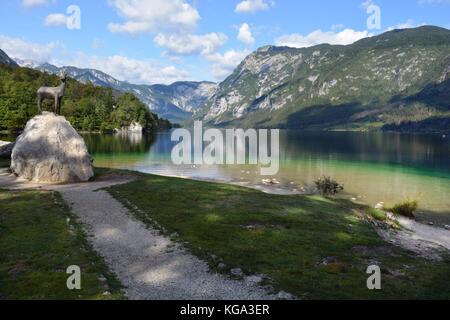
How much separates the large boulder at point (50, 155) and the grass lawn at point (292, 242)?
26.7 ft

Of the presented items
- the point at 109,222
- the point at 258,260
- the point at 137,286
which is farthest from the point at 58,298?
the point at 109,222

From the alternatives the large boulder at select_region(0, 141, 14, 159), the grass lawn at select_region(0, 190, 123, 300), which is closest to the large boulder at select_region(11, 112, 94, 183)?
the grass lawn at select_region(0, 190, 123, 300)

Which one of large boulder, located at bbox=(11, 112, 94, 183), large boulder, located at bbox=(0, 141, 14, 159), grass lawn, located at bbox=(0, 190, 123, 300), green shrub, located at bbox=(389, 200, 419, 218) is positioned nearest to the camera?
grass lawn, located at bbox=(0, 190, 123, 300)

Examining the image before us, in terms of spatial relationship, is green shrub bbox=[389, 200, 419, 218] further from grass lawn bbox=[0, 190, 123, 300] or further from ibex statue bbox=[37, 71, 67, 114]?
ibex statue bbox=[37, 71, 67, 114]

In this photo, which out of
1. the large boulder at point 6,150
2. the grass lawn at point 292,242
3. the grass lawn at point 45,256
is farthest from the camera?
the large boulder at point 6,150

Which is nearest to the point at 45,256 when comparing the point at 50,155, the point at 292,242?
the point at 292,242

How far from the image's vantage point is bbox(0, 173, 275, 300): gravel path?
1712cm

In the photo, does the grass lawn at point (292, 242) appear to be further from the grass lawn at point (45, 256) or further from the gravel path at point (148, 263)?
the grass lawn at point (45, 256)

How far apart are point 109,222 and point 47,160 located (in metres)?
19.9

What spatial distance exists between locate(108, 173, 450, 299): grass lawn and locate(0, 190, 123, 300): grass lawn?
5267 millimetres

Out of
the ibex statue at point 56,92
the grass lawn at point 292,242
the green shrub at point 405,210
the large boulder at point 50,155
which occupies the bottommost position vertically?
the green shrub at point 405,210

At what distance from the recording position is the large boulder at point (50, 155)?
4359 centimetres

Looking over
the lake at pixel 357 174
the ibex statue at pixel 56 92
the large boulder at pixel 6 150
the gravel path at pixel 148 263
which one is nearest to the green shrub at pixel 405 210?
the lake at pixel 357 174

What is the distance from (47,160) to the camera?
43625 mm
